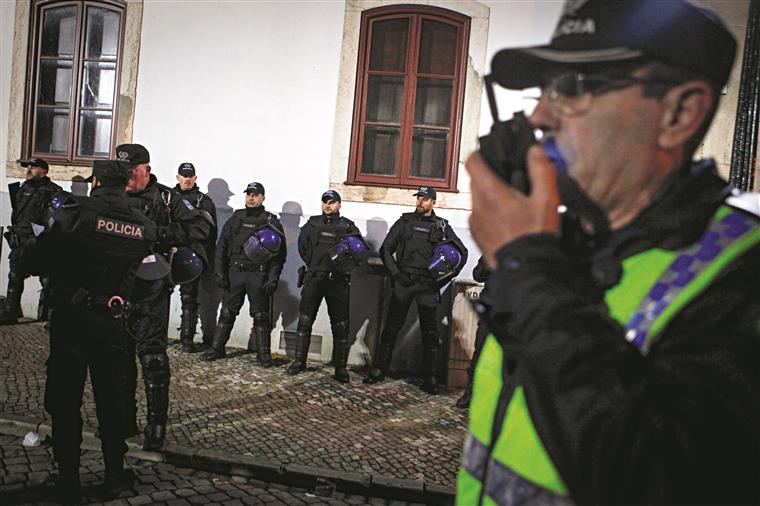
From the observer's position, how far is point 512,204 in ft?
2.73

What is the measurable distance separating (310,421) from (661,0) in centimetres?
536

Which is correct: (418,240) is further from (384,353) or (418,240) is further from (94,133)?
(94,133)

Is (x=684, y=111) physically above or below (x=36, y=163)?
below

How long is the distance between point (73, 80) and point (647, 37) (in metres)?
9.78

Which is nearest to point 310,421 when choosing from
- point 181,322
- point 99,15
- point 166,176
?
point 181,322

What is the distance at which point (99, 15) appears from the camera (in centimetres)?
900

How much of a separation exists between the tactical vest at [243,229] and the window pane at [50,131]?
10.9ft

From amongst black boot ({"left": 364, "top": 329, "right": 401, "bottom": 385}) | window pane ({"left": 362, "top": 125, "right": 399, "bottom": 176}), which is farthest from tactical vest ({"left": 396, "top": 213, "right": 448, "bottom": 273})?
window pane ({"left": 362, "top": 125, "right": 399, "bottom": 176})

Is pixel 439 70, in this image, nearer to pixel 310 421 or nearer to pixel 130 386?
pixel 310 421

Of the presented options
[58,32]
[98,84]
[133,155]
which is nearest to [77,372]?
[133,155]

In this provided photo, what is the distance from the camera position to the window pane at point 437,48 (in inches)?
324

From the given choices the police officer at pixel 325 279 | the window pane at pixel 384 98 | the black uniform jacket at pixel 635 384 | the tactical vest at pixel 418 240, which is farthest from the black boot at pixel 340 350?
the black uniform jacket at pixel 635 384

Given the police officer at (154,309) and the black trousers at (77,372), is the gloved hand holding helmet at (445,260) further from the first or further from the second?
the black trousers at (77,372)

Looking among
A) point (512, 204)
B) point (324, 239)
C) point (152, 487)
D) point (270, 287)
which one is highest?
point (512, 204)
